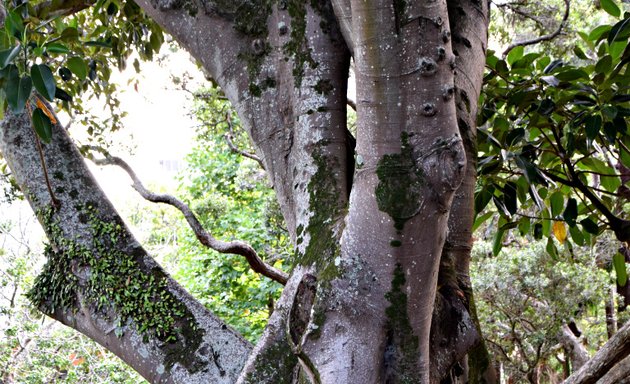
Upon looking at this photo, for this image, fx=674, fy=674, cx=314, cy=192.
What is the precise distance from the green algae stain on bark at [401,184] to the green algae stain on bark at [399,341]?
13cm

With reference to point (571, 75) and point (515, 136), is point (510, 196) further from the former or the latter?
point (571, 75)

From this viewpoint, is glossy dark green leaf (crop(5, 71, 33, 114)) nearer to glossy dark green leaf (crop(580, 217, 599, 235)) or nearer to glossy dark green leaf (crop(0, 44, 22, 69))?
glossy dark green leaf (crop(0, 44, 22, 69))

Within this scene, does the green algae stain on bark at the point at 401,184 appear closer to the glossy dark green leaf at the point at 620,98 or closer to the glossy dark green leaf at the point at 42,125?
the glossy dark green leaf at the point at 42,125

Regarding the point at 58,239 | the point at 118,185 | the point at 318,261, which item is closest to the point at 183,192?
the point at 118,185

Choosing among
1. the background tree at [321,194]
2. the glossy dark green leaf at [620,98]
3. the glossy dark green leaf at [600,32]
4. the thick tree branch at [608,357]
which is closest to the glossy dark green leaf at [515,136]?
the background tree at [321,194]

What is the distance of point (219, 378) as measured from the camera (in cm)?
179

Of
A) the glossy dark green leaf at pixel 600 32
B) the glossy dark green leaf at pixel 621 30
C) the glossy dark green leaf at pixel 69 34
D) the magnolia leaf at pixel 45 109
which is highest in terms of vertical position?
the glossy dark green leaf at pixel 600 32

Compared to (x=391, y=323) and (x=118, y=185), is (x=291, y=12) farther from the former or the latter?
(x=118, y=185)

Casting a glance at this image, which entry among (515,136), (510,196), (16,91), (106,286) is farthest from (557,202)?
(16,91)

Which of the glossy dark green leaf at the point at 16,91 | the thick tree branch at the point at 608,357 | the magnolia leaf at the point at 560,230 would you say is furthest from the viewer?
the thick tree branch at the point at 608,357

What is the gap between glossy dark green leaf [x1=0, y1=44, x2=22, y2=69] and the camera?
4.98ft

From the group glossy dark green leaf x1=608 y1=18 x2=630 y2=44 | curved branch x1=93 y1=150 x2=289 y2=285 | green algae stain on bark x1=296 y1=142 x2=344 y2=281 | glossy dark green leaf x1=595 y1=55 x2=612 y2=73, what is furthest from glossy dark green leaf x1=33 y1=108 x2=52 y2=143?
glossy dark green leaf x1=595 y1=55 x2=612 y2=73

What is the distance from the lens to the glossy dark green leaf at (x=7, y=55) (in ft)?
4.98

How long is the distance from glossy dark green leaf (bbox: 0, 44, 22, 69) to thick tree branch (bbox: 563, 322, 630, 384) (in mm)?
2775
